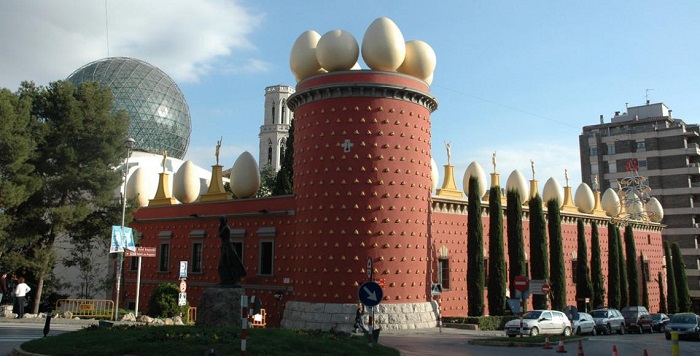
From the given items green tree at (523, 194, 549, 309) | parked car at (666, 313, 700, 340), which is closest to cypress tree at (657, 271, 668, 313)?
green tree at (523, 194, 549, 309)

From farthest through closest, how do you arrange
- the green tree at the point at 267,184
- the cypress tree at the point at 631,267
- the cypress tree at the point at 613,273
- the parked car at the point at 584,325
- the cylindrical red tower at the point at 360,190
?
1. the green tree at the point at 267,184
2. the cypress tree at the point at 631,267
3. the cypress tree at the point at 613,273
4. the parked car at the point at 584,325
5. the cylindrical red tower at the point at 360,190

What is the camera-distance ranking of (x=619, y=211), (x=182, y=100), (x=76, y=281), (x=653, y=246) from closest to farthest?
(x=76, y=281), (x=619, y=211), (x=653, y=246), (x=182, y=100)

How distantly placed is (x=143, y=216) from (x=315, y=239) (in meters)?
16.3

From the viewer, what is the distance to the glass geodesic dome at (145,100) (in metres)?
53.9

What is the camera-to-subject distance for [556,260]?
3744cm

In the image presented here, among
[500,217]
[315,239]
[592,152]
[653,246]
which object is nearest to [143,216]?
[315,239]

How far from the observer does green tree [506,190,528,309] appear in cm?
3384

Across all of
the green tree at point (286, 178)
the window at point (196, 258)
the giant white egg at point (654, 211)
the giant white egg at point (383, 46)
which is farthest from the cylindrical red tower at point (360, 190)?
the giant white egg at point (654, 211)

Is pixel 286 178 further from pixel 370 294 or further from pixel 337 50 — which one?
pixel 370 294

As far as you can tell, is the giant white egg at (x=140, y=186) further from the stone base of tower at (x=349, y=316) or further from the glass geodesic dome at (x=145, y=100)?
the stone base of tower at (x=349, y=316)

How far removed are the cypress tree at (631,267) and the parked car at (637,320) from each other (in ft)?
27.8

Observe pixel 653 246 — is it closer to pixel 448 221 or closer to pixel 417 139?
pixel 448 221

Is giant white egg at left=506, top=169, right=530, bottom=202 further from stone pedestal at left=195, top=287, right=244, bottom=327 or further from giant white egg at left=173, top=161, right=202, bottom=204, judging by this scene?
stone pedestal at left=195, top=287, right=244, bottom=327

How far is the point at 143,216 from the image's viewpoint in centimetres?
3891
